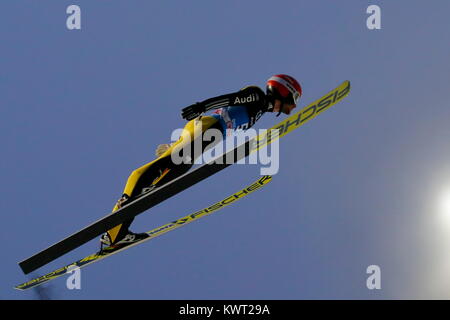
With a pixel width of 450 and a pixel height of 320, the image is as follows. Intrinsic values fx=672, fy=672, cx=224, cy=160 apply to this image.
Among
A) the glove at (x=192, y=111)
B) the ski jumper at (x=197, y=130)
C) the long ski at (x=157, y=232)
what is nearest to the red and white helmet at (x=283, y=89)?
the ski jumper at (x=197, y=130)

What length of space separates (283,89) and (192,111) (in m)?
1.63

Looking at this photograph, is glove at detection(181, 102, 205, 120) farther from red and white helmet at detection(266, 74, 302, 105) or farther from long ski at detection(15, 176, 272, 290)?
long ski at detection(15, 176, 272, 290)

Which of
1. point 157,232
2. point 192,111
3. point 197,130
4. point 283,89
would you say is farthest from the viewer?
point 157,232

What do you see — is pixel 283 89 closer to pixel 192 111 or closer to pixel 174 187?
pixel 192 111

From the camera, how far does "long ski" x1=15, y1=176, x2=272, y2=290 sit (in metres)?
9.29

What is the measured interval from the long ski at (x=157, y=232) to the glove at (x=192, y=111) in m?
2.10

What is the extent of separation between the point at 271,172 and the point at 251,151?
2.84 m

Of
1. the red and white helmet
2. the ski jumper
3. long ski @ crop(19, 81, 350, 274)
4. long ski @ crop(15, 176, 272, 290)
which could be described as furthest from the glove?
long ski @ crop(15, 176, 272, 290)

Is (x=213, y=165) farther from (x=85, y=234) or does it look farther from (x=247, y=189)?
(x=247, y=189)

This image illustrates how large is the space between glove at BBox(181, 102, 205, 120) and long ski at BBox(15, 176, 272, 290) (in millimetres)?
2101

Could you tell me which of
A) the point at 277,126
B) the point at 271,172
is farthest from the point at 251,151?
the point at 271,172

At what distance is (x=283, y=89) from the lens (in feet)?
30.1

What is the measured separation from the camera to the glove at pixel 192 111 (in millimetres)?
8125

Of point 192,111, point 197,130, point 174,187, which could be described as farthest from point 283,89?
point 174,187
